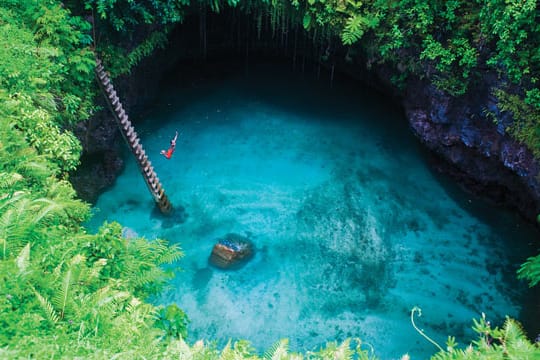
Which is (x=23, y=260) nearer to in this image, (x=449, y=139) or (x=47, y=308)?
(x=47, y=308)

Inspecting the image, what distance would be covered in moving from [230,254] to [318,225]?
242 cm

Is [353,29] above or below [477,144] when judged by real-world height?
above

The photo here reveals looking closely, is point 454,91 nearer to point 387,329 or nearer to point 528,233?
point 528,233

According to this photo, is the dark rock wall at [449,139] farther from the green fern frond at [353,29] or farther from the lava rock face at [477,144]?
the green fern frond at [353,29]

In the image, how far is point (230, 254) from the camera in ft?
33.7

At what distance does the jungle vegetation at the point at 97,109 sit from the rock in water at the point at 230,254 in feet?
3.96

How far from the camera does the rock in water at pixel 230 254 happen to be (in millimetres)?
10281

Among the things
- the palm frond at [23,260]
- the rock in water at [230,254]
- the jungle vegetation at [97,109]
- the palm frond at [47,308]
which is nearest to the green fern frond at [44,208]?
the jungle vegetation at [97,109]

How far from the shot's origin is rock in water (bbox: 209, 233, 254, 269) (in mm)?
10281

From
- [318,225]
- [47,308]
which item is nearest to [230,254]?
[318,225]

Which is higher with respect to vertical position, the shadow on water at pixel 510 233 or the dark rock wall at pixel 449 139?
the dark rock wall at pixel 449 139

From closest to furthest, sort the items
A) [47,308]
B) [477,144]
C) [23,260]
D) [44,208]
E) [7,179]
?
[47,308], [23,260], [44,208], [7,179], [477,144]

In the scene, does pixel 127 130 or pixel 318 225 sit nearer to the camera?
pixel 127 130

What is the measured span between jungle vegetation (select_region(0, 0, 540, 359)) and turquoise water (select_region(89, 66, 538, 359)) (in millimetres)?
739
